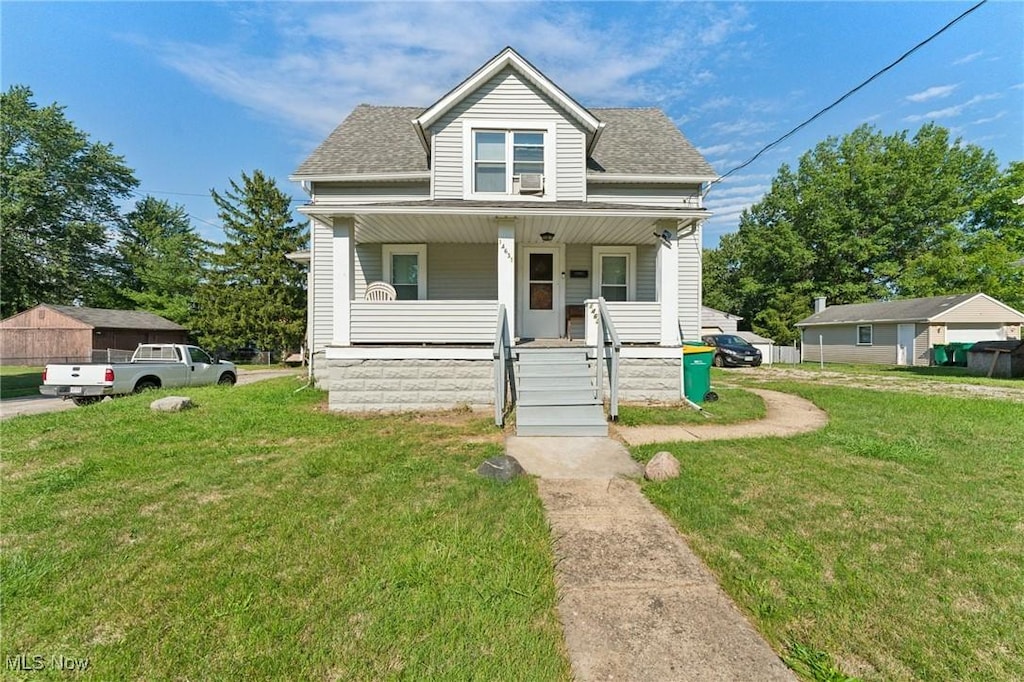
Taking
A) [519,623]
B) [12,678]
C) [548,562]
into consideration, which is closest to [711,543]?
[548,562]

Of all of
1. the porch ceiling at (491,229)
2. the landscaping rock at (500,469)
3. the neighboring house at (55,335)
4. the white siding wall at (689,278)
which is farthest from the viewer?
the neighboring house at (55,335)

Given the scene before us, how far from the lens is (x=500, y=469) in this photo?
449cm

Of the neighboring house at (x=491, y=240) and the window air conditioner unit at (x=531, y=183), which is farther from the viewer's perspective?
the window air conditioner unit at (x=531, y=183)

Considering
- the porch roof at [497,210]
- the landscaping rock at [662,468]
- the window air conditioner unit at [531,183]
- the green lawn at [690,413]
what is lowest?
the landscaping rock at [662,468]

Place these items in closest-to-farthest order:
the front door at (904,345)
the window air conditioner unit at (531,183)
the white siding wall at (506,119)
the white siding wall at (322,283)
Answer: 1. the window air conditioner unit at (531,183)
2. the white siding wall at (506,119)
3. the white siding wall at (322,283)
4. the front door at (904,345)

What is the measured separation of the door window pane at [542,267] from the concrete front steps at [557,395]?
3199 millimetres

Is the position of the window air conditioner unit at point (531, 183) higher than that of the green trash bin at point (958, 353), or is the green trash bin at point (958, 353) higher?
the window air conditioner unit at point (531, 183)

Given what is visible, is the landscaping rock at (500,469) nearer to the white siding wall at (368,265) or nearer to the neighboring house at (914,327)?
the white siding wall at (368,265)

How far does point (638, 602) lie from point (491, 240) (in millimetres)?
9081

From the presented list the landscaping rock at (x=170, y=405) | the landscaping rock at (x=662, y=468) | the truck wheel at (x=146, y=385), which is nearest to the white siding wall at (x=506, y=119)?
the landscaping rock at (x=170, y=405)

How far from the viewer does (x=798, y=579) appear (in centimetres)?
278

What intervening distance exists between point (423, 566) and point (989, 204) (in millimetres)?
37955

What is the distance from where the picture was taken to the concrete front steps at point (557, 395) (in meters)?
6.31

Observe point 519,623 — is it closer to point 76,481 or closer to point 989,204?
point 76,481
